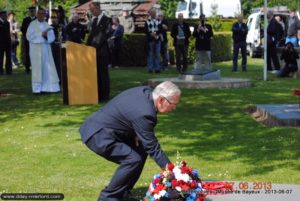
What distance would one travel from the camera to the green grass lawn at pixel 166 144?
7.80m

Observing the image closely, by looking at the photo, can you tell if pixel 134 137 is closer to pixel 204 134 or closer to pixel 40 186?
pixel 40 186

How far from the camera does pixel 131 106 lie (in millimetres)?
5996

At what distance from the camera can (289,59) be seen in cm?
1931

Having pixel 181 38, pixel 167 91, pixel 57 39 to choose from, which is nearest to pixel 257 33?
pixel 181 38

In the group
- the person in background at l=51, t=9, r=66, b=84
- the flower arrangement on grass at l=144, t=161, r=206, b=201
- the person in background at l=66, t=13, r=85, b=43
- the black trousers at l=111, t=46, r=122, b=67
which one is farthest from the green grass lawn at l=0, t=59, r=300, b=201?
the black trousers at l=111, t=46, r=122, b=67

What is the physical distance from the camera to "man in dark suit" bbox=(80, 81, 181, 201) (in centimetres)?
584

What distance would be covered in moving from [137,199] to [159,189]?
0.90 m

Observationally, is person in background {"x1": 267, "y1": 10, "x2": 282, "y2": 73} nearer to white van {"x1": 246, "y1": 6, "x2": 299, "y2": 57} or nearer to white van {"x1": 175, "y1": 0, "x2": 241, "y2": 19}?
white van {"x1": 246, "y1": 6, "x2": 299, "y2": 57}

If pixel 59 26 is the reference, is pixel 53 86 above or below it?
below

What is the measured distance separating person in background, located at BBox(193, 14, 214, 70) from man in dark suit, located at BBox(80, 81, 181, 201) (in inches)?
576

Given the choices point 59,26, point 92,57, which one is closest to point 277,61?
point 59,26

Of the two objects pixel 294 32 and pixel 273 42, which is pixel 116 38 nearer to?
pixel 273 42

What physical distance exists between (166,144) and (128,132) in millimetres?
3573

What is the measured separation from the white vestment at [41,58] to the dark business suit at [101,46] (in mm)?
2049
